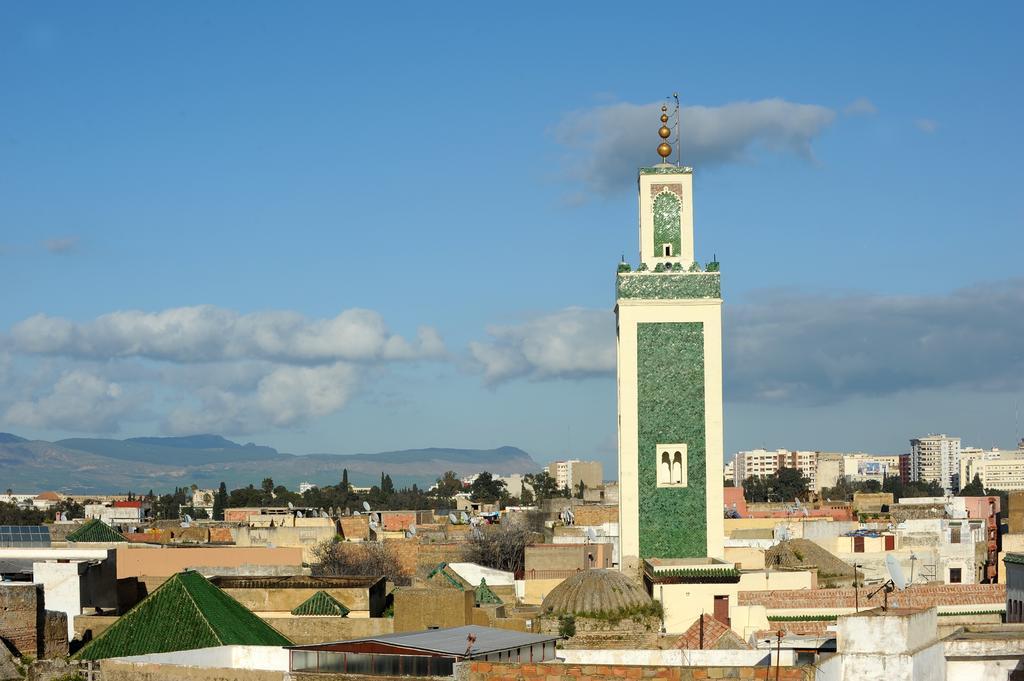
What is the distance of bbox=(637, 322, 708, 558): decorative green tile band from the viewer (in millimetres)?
30062

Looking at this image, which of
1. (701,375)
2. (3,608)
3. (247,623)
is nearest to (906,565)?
(701,375)

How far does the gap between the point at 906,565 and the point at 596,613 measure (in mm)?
14816

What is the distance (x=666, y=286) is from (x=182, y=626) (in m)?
13.9

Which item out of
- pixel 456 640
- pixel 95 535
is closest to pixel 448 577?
pixel 456 640

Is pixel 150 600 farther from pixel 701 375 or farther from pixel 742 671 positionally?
pixel 701 375

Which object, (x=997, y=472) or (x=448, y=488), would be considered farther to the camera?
(x=997, y=472)

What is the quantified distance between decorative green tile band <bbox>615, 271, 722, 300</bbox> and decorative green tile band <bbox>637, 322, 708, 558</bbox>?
0.55 meters

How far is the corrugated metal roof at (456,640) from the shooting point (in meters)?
15.3

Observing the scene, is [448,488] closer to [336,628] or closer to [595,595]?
[595,595]

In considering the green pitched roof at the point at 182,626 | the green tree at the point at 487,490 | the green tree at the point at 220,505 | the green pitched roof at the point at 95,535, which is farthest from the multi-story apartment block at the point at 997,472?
the green pitched roof at the point at 182,626

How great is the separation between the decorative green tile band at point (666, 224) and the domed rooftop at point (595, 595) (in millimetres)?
8256

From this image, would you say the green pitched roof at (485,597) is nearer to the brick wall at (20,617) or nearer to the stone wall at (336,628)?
the stone wall at (336,628)

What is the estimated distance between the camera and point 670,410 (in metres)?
30.2

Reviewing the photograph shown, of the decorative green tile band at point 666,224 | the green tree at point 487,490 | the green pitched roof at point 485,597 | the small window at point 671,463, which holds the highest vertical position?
the decorative green tile band at point 666,224
